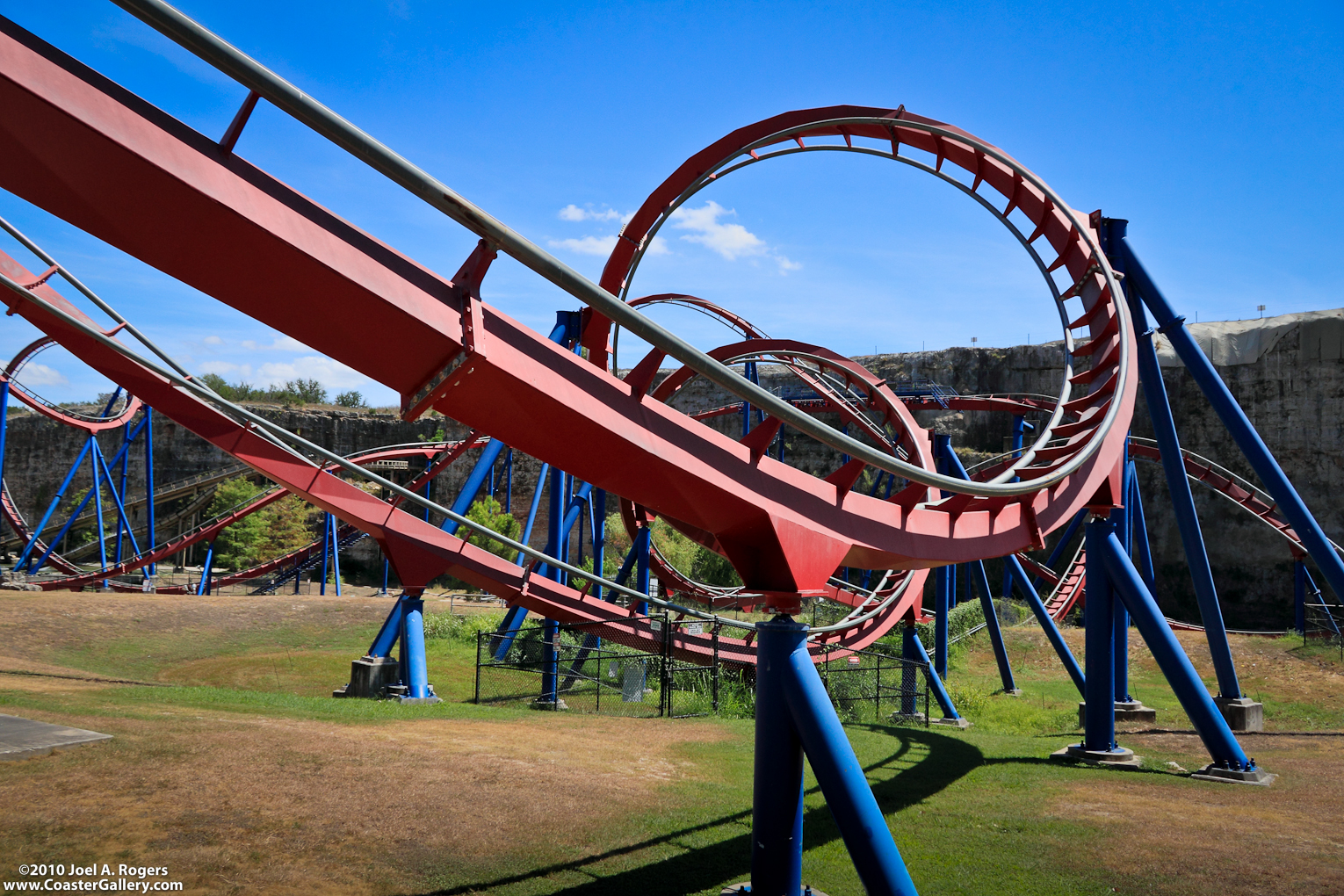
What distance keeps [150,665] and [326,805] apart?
11.0m

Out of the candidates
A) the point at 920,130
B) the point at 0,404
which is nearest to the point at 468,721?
the point at 920,130

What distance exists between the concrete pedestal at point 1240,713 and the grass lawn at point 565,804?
0.73ft

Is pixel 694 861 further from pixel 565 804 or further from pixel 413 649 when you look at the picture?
pixel 413 649

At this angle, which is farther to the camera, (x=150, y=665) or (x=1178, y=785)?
(x=150, y=665)

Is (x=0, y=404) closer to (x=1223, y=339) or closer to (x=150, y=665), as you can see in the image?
(x=150, y=665)

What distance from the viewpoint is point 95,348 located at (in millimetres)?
9852

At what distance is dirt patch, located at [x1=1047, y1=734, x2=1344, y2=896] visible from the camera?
5309 mm

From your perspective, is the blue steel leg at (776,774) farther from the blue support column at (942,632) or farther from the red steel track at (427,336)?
the blue support column at (942,632)

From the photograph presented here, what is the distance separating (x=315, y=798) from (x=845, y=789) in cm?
404

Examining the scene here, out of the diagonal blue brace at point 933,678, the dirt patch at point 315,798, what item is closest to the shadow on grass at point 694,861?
the dirt patch at point 315,798

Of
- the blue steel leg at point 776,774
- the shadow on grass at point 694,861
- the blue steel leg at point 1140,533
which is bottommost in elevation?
the shadow on grass at point 694,861

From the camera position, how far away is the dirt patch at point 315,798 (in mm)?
4770

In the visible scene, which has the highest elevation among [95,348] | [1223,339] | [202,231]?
[1223,339]

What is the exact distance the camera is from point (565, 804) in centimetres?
640
